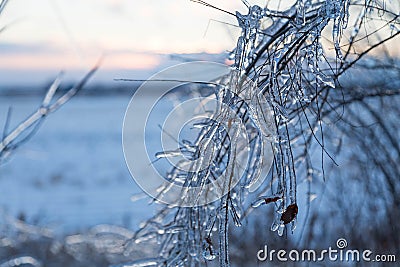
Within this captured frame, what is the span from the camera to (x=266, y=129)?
166 cm

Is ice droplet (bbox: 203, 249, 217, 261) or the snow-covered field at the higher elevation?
the snow-covered field

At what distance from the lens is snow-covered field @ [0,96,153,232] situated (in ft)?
27.3

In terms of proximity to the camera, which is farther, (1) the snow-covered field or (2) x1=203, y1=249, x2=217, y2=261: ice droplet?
(1) the snow-covered field

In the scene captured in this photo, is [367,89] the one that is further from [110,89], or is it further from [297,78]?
[110,89]

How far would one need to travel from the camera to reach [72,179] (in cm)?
1088

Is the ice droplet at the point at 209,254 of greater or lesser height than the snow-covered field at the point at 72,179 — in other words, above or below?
below

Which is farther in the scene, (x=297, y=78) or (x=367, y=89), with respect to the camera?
(x=367, y=89)

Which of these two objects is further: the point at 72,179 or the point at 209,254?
the point at 72,179

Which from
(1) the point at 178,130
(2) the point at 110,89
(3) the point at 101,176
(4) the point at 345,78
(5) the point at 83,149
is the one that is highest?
(2) the point at 110,89

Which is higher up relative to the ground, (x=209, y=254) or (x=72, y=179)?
(x=72, y=179)

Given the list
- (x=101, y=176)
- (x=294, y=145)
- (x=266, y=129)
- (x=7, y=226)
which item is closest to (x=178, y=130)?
(x=294, y=145)

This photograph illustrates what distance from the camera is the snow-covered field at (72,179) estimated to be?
8.32m

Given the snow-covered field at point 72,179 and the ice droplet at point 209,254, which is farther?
the snow-covered field at point 72,179

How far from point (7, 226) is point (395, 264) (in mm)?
3033
